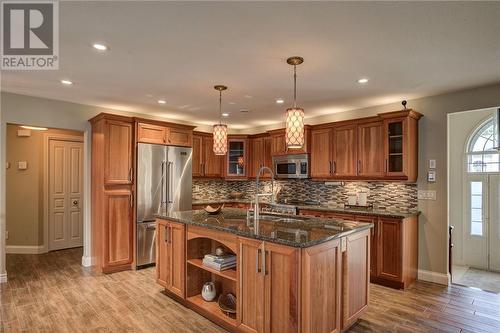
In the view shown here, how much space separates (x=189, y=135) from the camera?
5.35 meters

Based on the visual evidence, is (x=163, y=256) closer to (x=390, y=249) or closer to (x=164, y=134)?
(x=164, y=134)

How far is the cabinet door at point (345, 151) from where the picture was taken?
4684 millimetres

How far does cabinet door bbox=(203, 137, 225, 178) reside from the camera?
6324mm

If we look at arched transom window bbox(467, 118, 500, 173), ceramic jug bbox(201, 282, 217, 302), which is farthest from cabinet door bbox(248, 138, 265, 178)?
arched transom window bbox(467, 118, 500, 173)

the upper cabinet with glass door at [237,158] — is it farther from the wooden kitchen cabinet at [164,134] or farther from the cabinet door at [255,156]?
the wooden kitchen cabinet at [164,134]

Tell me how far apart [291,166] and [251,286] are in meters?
3.34

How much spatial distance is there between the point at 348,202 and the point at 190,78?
3254mm

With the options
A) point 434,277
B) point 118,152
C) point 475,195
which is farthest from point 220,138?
point 475,195

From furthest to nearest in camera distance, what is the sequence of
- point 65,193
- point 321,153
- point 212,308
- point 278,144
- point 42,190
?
point 65,193 → point 278,144 → point 42,190 → point 321,153 → point 212,308

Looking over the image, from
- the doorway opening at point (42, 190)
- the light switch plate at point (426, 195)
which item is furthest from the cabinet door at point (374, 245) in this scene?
the doorway opening at point (42, 190)

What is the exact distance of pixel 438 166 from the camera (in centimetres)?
411

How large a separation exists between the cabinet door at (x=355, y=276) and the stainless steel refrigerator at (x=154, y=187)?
10.6 ft

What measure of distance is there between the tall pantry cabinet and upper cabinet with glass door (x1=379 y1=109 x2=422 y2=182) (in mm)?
3907

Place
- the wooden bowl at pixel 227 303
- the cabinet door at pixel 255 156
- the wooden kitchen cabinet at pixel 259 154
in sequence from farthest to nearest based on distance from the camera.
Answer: the cabinet door at pixel 255 156
the wooden kitchen cabinet at pixel 259 154
the wooden bowl at pixel 227 303
